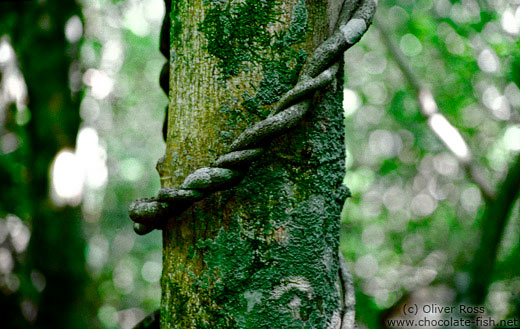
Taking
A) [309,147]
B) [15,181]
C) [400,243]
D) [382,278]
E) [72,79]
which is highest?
[72,79]

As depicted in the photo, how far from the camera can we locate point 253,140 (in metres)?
0.74

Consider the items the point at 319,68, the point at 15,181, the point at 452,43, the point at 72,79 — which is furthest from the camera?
A: the point at 452,43

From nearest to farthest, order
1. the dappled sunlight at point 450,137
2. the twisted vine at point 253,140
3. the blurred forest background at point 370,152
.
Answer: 1. the twisted vine at point 253,140
2. the dappled sunlight at point 450,137
3. the blurred forest background at point 370,152

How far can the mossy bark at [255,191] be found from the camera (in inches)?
30.0

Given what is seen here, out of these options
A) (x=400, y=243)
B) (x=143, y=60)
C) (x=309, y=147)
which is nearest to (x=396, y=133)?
(x=400, y=243)

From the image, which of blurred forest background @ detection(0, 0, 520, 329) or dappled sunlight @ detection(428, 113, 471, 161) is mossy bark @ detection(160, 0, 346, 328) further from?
dappled sunlight @ detection(428, 113, 471, 161)

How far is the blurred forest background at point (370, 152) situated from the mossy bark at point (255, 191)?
247cm

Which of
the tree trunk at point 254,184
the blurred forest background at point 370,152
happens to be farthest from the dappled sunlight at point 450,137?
the tree trunk at point 254,184

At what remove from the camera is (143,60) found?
461 inches

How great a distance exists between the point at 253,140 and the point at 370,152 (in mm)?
9791

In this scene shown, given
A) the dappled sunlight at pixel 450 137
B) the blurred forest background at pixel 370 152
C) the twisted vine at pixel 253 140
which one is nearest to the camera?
the twisted vine at pixel 253 140

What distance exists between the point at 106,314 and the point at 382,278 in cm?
583

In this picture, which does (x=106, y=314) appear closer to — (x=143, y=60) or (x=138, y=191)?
(x=138, y=191)

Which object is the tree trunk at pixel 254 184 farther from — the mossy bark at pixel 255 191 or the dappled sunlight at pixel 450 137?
the dappled sunlight at pixel 450 137
